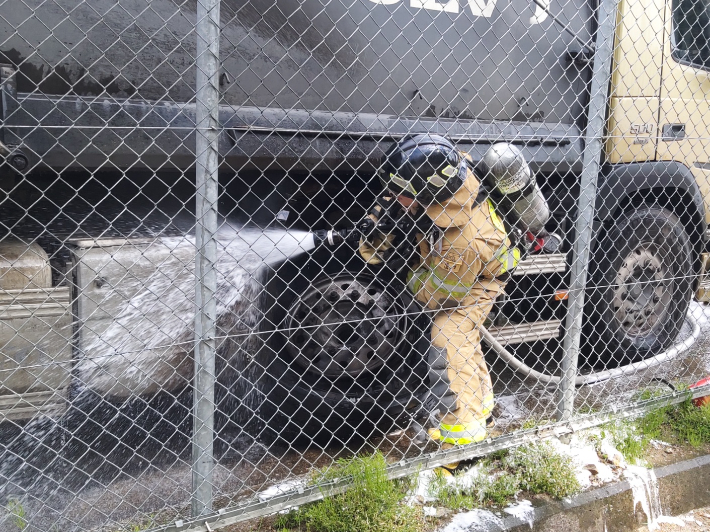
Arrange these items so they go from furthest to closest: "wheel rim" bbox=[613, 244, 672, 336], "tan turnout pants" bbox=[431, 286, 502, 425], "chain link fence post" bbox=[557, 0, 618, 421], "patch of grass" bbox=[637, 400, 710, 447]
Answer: "wheel rim" bbox=[613, 244, 672, 336] < "patch of grass" bbox=[637, 400, 710, 447] < "tan turnout pants" bbox=[431, 286, 502, 425] < "chain link fence post" bbox=[557, 0, 618, 421]

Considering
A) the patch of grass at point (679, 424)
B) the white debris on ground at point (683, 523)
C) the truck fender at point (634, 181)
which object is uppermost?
the truck fender at point (634, 181)

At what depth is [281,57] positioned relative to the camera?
2.57 metres

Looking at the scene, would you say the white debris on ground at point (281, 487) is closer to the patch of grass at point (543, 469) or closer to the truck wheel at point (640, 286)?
the patch of grass at point (543, 469)

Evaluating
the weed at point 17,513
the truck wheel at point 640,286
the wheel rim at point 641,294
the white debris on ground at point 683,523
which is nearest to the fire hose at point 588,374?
the truck wheel at point 640,286

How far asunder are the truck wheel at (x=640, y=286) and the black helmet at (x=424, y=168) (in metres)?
1.40

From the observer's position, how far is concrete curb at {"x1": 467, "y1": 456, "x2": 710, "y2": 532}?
2.51 metres

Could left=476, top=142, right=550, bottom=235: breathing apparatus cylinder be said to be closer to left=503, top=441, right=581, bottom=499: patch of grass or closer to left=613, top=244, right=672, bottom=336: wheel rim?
left=613, top=244, right=672, bottom=336: wheel rim

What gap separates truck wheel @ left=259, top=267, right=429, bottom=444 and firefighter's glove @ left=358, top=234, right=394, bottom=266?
0.37 ft

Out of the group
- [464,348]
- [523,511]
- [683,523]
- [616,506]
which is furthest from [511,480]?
[683,523]

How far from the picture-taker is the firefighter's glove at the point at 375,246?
2914 mm

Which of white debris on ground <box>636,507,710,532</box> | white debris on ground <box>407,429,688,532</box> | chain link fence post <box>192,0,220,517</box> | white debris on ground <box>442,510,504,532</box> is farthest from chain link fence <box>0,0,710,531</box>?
white debris on ground <box>636,507,710,532</box>

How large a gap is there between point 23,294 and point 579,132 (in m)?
3.00

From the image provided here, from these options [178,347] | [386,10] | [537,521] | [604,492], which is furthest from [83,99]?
[604,492]

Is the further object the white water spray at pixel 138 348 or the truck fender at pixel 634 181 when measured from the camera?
the truck fender at pixel 634 181
